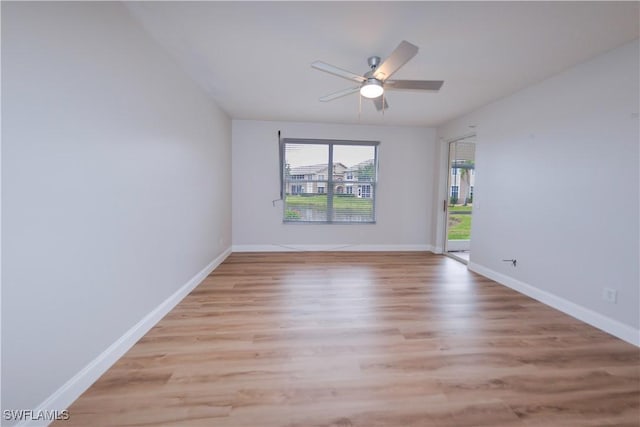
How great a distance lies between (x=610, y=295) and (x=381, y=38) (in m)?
2.98

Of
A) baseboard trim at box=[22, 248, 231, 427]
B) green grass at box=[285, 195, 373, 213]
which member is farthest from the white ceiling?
baseboard trim at box=[22, 248, 231, 427]

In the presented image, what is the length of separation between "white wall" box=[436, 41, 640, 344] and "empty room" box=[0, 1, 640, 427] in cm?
2

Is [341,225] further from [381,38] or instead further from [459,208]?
[381,38]

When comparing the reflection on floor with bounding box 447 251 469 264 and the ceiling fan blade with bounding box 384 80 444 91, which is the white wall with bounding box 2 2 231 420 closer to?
the ceiling fan blade with bounding box 384 80 444 91

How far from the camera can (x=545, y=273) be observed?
9.01 feet

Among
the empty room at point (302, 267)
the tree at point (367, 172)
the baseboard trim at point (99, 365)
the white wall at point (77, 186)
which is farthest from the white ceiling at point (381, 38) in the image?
the baseboard trim at point (99, 365)

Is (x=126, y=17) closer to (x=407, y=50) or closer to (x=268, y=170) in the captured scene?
(x=407, y=50)

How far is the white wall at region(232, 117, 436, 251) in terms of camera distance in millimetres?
4742

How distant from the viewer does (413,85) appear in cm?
229

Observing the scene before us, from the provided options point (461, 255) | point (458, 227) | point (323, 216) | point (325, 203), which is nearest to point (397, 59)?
point (325, 203)

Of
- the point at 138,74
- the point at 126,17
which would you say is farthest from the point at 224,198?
the point at 126,17

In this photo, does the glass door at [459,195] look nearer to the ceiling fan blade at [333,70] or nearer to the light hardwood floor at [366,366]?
the light hardwood floor at [366,366]

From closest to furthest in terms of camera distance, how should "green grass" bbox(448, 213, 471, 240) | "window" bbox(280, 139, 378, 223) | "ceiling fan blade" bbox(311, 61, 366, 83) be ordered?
1. "ceiling fan blade" bbox(311, 61, 366, 83)
2. "window" bbox(280, 139, 378, 223)
3. "green grass" bbox(448, 213, 471, 240)

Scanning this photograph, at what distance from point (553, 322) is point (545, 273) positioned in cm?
63
